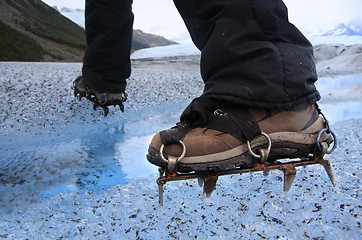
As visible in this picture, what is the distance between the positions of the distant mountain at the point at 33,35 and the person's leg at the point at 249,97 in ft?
36.9

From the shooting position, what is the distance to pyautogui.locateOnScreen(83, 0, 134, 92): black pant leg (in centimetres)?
116

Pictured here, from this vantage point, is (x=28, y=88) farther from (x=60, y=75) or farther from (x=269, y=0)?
(x=269, y=0)

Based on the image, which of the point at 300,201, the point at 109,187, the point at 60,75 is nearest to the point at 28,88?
the point at 60,75

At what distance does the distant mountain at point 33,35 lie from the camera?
1084 centimetres

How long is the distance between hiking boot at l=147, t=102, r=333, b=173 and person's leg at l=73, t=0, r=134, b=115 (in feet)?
2.52

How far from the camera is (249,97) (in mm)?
563

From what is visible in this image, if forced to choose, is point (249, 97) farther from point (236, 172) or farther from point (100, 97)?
point (100, 97)

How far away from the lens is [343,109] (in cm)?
157

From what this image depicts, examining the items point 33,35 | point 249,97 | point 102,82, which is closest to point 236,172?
point 249,97

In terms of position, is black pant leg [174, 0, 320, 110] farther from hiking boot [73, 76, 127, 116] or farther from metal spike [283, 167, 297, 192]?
hiking boot [73, 76, 127, 116]

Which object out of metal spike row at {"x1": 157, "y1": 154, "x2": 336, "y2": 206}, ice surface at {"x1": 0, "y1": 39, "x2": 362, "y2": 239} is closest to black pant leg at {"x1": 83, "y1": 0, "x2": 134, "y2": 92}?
ice surface at {"x1": 0, "y1": 39, "x2": 362, "y2": 239}

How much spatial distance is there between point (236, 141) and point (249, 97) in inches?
3.8

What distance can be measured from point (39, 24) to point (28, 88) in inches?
581

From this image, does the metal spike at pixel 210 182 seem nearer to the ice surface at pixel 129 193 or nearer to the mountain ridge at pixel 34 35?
the ice surface at pixel 129 193
